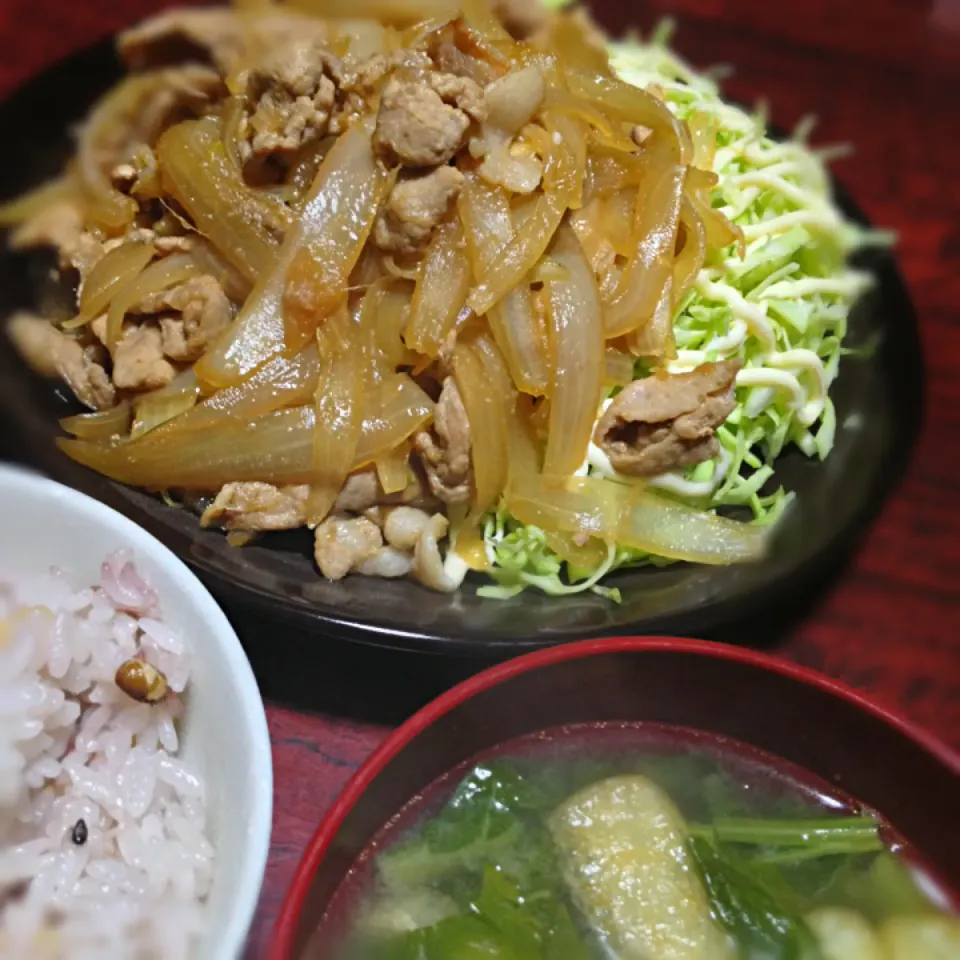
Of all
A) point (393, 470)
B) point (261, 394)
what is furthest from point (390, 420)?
point (261, 394)

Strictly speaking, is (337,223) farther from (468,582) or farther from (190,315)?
(468,582)

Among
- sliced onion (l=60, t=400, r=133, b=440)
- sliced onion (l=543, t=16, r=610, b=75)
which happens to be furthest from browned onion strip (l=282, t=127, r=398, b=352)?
sliced onion (l=543, t=16, r=610, b=75)

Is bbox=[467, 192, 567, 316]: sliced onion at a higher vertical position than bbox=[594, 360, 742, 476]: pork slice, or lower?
higher

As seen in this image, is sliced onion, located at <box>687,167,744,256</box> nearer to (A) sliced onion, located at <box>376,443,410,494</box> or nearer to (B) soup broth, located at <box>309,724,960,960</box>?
(A) sliced onion, located at <box>376,443,410,494</box>

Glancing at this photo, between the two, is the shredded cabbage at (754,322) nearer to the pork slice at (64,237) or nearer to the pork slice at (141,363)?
the pork slice at (141,363)

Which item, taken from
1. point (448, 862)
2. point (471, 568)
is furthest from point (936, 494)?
point (448, 862)
